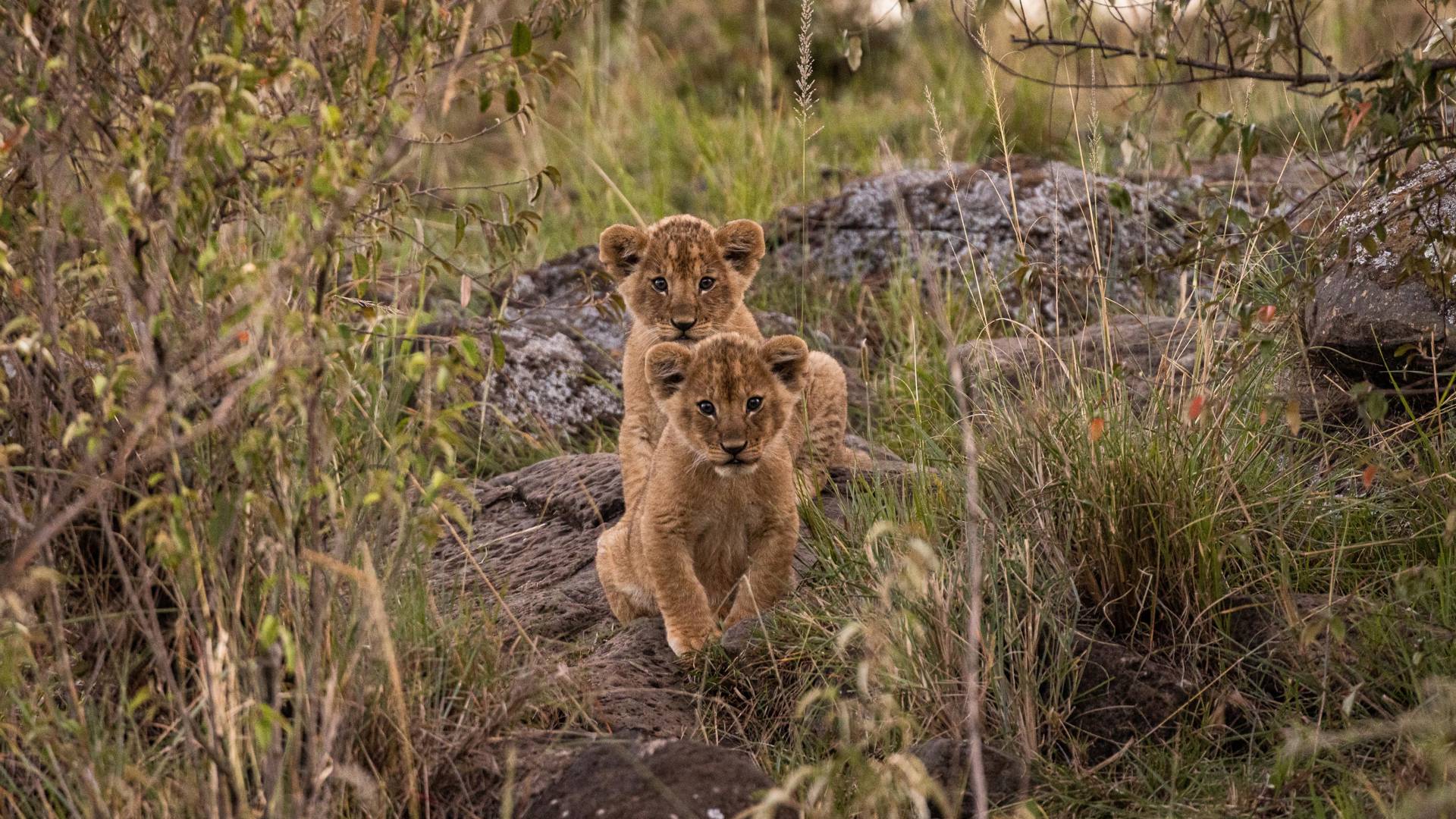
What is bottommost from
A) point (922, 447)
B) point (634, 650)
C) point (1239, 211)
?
point (634, 650)

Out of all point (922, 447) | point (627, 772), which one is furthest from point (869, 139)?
point (627, 772)

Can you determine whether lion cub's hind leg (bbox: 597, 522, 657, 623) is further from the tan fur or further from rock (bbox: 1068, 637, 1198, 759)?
rock (bbox: 1068, 637, 1198, 759)

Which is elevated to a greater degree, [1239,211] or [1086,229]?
[1239,211]

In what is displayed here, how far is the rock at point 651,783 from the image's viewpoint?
11.4 feet

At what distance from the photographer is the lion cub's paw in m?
4.76

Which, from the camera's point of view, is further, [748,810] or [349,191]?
[349,191]

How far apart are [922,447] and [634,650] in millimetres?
1116

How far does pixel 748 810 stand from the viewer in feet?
9.71

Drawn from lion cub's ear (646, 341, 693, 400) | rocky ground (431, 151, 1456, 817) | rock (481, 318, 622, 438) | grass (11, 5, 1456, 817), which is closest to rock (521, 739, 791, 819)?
rocky ground (431, 151, 1456, 817)

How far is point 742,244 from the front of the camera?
6172 mm

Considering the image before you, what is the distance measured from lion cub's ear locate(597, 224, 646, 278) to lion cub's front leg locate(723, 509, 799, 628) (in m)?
1.61

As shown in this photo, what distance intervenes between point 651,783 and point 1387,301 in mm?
2876

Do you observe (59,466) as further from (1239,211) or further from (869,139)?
(869,139)

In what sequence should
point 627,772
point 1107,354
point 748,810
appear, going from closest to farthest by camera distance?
point 748,810 < point 627,772 < point 1107,354
